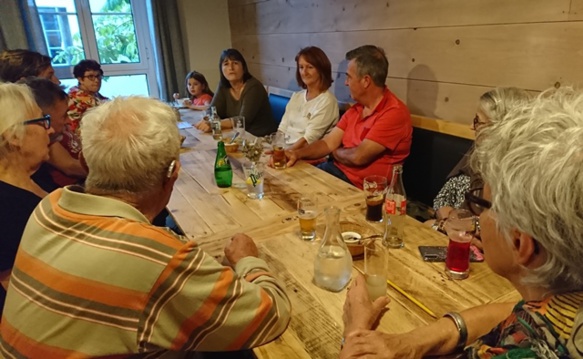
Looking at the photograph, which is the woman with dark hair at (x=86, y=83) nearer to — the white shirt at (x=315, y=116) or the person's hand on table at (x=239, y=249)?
the white shirt at (x=315, y=116)

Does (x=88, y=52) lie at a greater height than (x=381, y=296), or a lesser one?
greater

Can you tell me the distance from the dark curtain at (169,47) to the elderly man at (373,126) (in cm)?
308

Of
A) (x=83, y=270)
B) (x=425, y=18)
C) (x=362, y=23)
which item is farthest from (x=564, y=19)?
(x=83, y=270)

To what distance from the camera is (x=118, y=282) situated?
781 mm

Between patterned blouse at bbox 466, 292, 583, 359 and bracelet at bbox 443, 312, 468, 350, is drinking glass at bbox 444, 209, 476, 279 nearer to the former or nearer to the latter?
bracelet at bbox 443, 312, 468, 350

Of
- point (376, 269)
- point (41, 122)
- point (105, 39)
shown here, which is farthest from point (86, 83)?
point (376, 269)

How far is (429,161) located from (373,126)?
40 cm

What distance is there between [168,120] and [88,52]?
4531 millimetres

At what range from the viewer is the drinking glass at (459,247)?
112 centimetres

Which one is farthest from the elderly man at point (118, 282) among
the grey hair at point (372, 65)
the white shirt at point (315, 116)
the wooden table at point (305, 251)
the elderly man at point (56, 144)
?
the white shirt at point (315, 116)

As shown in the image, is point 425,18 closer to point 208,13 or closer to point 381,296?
point 381,296

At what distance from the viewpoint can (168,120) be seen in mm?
1030

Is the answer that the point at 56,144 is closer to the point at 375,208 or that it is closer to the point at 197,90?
the point at 375,208

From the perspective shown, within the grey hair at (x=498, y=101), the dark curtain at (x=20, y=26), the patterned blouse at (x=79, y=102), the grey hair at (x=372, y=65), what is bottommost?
the patterned blouse at (x=79, y=102)
